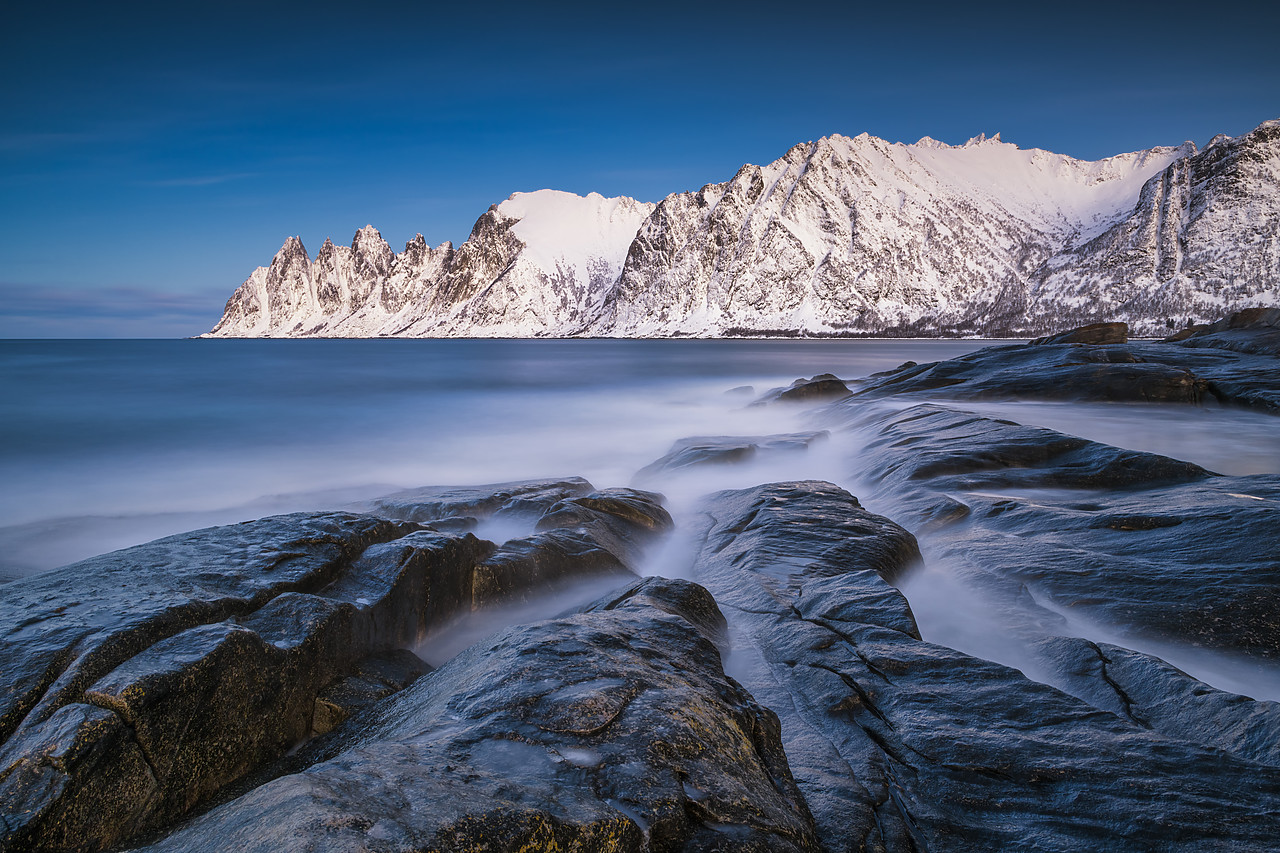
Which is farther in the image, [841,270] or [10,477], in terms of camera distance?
[841,270]

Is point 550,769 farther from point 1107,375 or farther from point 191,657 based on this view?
point 1107,375

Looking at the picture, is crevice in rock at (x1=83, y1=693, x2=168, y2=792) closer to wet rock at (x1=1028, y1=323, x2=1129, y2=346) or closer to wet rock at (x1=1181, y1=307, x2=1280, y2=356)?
wet rock at (x1=1028, y1=323, x2=1129, y2=346)

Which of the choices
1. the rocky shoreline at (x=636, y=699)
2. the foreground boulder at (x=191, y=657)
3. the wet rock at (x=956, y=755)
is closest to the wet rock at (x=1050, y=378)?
the rocky shoreline at (x=636, y=699)

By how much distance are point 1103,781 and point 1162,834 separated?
308mm

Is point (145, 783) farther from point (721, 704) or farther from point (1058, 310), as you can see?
point (1058, 310)

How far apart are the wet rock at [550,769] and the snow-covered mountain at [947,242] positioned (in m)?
121

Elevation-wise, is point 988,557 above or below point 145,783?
below

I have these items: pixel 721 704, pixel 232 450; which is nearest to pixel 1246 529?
pixel 721 704

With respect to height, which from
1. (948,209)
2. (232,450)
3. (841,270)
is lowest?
(232,450)

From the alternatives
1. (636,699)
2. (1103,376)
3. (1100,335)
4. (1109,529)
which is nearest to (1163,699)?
(636,699)

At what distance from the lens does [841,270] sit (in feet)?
504

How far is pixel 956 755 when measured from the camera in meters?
3.13

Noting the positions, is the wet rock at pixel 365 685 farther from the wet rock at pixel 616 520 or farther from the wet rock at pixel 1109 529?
the wet rock at pixel 1109 529

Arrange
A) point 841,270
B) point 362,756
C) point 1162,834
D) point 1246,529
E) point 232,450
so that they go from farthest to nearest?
point 841,270, point 232,450, point 1246,529, point 1162,834, point 362,756
